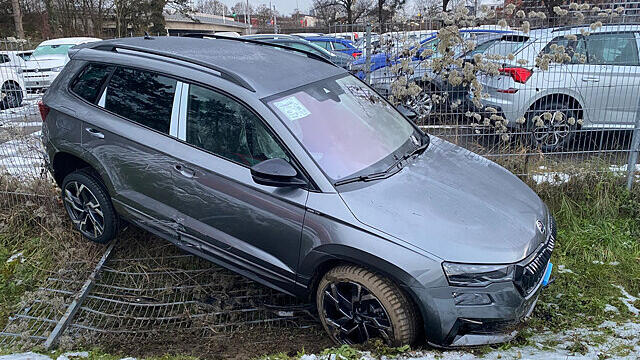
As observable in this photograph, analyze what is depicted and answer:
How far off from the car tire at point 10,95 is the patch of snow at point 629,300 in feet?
20.3

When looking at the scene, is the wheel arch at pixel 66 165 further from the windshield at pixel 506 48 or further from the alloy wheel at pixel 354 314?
the windshield at pixel 506 48

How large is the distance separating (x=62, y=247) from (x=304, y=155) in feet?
9.65

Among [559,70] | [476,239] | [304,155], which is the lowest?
[476,239]

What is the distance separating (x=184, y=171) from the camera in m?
3.29

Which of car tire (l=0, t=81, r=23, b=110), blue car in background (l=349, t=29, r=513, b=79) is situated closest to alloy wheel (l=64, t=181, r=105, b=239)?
car tire (l=0, t=81, r=23, b=110)

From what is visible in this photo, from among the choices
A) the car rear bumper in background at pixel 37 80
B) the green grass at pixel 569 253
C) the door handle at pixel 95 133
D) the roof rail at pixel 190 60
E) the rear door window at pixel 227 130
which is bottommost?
the green grass at pixel 569 253

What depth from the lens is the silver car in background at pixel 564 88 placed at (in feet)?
16.8

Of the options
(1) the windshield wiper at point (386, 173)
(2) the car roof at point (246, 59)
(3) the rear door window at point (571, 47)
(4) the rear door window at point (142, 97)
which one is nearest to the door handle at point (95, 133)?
(4) the rear door window at point (142, 97)

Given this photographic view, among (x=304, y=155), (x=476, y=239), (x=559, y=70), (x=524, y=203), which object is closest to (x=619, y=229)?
(x=559, y=70)

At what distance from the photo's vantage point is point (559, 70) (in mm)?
5199

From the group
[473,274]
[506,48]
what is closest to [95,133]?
[473,274]

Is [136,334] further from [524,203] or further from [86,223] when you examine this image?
[524,203]

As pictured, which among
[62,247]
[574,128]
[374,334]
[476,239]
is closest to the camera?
[476,239]

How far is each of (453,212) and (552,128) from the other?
10.1 feet
